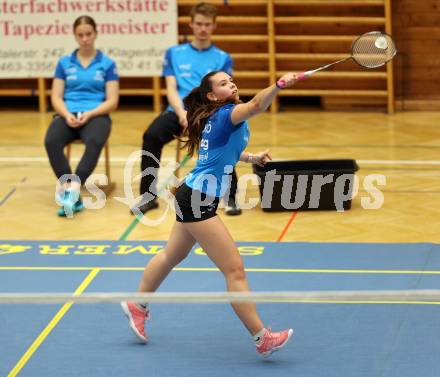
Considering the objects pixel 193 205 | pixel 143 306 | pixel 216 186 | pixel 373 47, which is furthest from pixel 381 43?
pixel 143 306

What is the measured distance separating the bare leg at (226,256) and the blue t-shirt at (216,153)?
18 centimetres

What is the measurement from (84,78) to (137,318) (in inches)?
142

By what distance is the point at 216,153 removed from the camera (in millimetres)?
5242

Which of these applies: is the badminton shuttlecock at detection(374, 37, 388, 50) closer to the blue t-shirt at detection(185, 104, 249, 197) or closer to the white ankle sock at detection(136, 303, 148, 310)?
the blue t-shirt at detection(185, 104, 249, 197)

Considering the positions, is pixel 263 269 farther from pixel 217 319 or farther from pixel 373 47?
pixel 373 47

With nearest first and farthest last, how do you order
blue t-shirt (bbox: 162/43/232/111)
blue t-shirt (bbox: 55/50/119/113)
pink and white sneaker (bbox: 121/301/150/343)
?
pink and white sneaker (bbox: 121/301/150/343) < blue t-shirt (bbox: 162/43/232/111) < blue t-shirt (bbox: 55/50/119/113)

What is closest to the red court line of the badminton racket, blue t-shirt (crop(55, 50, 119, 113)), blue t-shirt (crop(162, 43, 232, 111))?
blue t-shirt (crop(162, 43, 232, 111))

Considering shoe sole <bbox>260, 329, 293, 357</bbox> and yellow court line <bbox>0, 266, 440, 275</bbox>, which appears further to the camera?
yellow court line <bbox>0, 266, 440, 275</bbox>

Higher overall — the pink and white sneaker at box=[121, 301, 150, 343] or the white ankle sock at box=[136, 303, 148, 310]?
the white ankle sock at box=[136, 303, 148, 310]

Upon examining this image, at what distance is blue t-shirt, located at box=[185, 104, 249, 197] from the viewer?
17.1 feet

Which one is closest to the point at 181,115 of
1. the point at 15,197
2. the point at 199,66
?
the point at 199,66

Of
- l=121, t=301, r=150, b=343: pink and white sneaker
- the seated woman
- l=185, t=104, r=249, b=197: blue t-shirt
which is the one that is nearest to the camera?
l=185, t=104, r=249, b=197: blue t-shirt

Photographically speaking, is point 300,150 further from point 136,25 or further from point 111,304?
point 111,304

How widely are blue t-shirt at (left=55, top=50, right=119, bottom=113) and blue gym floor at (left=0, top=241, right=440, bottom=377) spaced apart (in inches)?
64.9
